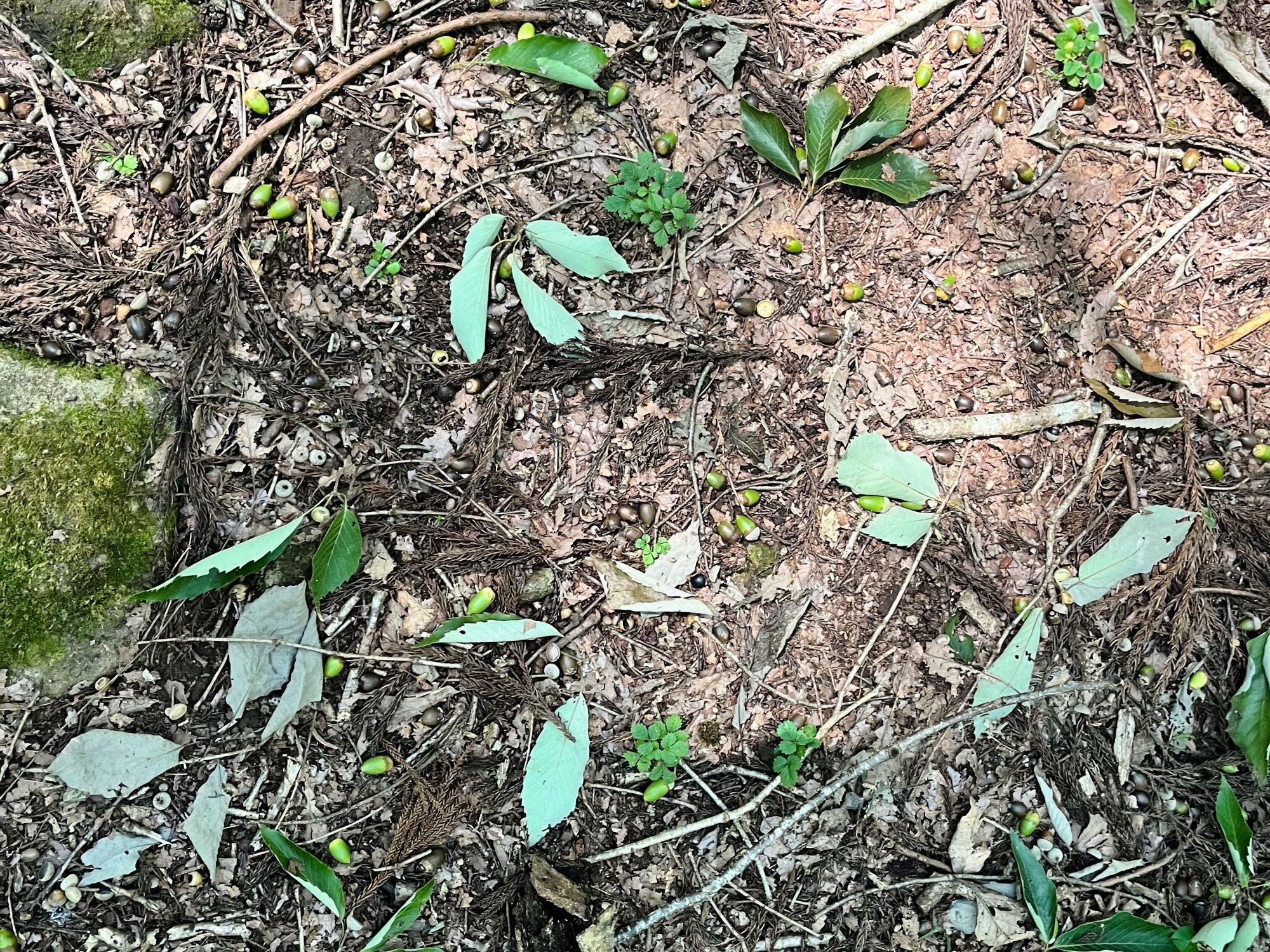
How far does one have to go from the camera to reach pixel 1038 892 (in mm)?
2527

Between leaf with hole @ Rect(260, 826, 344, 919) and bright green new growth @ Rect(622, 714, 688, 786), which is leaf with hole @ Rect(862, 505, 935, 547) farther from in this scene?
leaf with hole @ Rect(260, 826, 344, 919)

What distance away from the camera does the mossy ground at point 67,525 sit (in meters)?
2.40

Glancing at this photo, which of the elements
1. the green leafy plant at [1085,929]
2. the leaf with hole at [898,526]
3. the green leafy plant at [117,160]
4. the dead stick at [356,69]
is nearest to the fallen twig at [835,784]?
the green leafy plant at [1085,929]

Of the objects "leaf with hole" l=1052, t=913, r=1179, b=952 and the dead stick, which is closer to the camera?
"leaf with hole" l=1052, t=913, r=1179, b=952

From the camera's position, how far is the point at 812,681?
264 centimetres

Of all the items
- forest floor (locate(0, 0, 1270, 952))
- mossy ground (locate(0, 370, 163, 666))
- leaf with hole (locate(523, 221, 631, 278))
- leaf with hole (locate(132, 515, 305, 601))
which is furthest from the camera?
leaf with hole (locate(523, 221, 631, 278))

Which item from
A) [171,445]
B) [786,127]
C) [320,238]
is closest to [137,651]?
[171,445]

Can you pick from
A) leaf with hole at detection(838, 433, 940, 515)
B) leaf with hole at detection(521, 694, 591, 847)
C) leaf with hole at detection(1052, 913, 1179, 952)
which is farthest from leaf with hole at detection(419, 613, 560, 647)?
leaf with hole at detection(1052, 913, 1179, 952)

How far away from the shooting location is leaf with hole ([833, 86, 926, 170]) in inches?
105

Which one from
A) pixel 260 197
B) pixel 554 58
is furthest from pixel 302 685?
pixel 554 58

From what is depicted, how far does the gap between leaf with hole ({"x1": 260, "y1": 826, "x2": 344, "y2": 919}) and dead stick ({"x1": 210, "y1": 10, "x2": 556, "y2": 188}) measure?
2.19 metres

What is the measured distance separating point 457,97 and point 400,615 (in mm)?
1839

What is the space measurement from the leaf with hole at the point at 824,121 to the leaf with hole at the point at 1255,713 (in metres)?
2.32

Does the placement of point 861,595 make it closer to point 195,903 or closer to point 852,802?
point 852,802
